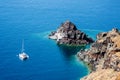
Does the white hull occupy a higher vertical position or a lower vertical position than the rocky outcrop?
higher

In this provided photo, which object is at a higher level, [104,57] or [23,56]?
[23,56]

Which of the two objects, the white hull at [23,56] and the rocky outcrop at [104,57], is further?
the white hull at [23,56]

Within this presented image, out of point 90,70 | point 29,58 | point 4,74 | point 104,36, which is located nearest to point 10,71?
point 4,74

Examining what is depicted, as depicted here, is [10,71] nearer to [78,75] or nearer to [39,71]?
[39,71]

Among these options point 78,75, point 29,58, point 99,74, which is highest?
point 29,58

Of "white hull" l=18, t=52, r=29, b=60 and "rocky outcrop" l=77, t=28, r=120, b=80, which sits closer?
"rocky outcrop" l=77, t=28, r=120, b=80

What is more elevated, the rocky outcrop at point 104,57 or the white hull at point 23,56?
the white hull at point 23,56

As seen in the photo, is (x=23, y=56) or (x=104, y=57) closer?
(x=104, y=57)

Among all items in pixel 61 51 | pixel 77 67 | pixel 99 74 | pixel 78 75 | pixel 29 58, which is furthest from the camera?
pixel 61 51
